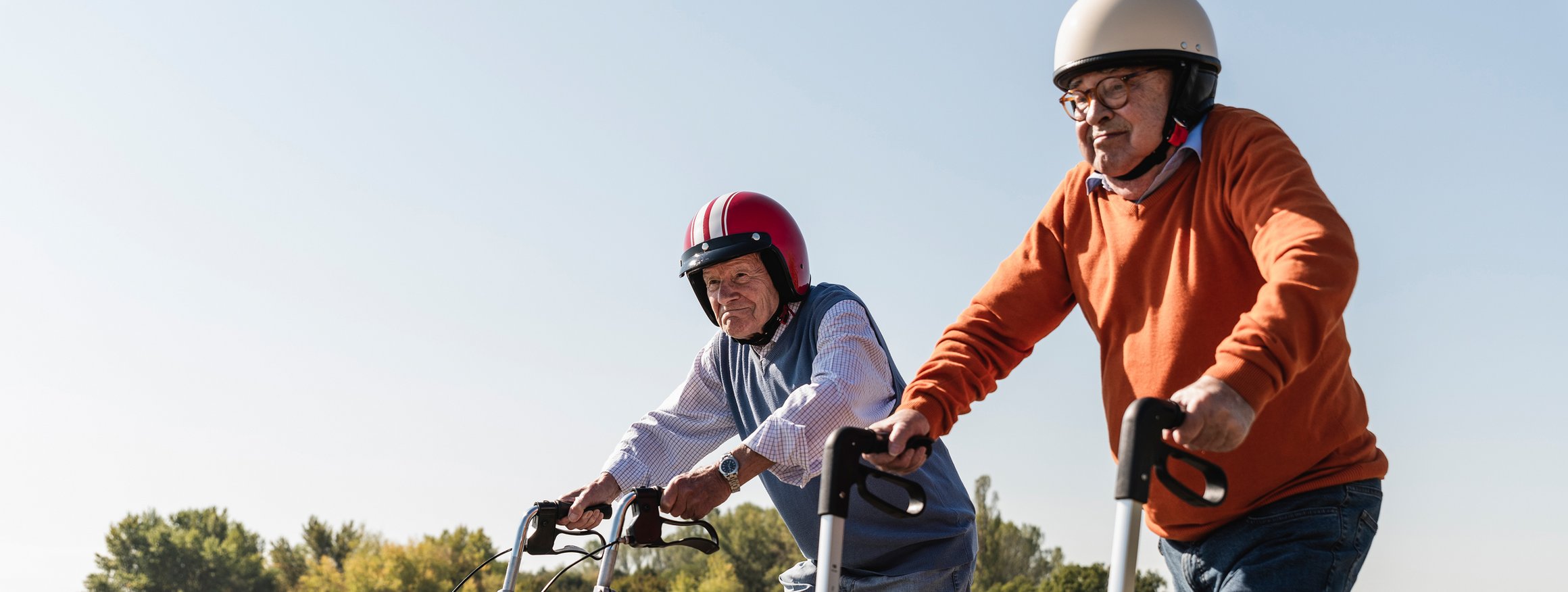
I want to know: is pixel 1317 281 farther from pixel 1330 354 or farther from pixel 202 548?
pixel 202 548

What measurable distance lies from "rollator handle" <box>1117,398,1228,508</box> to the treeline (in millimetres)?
40352

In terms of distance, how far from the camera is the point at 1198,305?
126 inches

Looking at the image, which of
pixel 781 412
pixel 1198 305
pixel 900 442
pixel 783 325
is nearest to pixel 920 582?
pixel 781 412

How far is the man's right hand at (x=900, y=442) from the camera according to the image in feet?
10.9

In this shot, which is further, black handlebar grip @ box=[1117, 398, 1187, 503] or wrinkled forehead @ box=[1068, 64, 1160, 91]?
wrinkled forehead @ box=[1068, 64, 1160, 91]

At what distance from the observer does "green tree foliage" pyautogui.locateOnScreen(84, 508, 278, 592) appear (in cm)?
6041

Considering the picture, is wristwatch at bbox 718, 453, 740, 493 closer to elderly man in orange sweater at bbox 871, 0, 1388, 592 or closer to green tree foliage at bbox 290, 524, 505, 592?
elderly man in orange sweater at bbox 871, 0, 1388, 592

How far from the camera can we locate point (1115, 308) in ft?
11.3

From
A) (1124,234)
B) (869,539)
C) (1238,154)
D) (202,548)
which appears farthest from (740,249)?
(202,548)

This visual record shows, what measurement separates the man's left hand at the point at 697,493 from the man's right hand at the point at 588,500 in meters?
0.83

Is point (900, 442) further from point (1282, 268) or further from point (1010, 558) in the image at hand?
point (1010, 558)

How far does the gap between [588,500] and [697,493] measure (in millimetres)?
942

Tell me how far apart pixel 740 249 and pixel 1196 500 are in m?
2.96

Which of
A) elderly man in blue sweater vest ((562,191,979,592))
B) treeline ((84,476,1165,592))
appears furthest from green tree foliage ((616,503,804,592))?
elderly man in blue sweater vest ((562,191,979,592))
